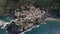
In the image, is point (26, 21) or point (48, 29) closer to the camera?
point (48, 29)

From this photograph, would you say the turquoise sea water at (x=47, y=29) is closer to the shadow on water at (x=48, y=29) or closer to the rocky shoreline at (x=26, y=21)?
the shadow on water at (x=48, y=29)

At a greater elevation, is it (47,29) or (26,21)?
(26,21)

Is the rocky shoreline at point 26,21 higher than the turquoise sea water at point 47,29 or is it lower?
higher

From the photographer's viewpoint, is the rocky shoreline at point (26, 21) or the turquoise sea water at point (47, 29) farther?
the turquoise sea water at point (47, 29)

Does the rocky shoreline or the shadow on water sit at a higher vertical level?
the rocky shoreline

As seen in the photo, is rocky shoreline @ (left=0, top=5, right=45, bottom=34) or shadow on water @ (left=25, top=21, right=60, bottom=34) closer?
rocky shoreline @ (left=0, top=5, right=45, bottom=34)

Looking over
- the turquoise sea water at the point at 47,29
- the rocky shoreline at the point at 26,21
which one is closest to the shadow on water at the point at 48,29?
the turquoise sea water at the point at 47,29

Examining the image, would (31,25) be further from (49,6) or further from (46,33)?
(49,6)

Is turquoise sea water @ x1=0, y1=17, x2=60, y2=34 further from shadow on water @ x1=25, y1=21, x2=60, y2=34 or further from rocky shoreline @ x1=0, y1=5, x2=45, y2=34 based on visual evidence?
rocky shoreline @ x1=0, y1=5, x2=45, y2=34

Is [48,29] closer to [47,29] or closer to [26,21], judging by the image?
[47,29]

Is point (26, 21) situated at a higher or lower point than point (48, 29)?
higher

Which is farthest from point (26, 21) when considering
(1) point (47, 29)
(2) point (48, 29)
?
(2) point (48, 29)

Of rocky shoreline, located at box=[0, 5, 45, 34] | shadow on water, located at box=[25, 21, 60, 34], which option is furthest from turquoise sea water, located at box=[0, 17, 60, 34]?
rocky shoreline, located at box=[0, 5, 45, 34]
